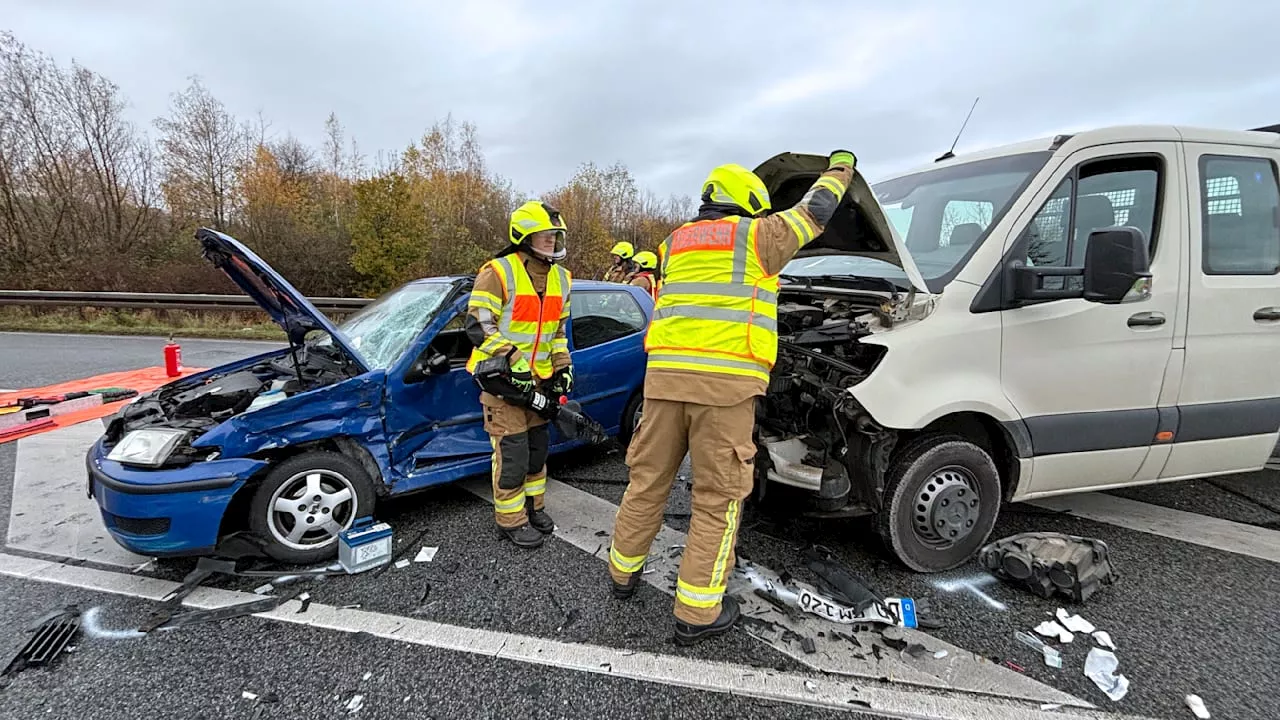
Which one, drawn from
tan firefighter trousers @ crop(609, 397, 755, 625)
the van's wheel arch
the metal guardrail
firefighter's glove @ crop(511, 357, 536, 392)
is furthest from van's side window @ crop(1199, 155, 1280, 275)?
the metal guardrail

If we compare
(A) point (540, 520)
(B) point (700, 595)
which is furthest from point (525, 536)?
(B) point (700, 595)

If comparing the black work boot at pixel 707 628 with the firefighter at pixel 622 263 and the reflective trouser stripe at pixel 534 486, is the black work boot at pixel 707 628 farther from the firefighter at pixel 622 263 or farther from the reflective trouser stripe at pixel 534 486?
the firefighter at pixel 622 263

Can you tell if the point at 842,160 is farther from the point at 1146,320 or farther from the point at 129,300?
the point at 129,300

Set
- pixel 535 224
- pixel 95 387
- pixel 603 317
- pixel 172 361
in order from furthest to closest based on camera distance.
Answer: pixel 172 361, pixel 95 387, pixel 603 317, pixel 535 224

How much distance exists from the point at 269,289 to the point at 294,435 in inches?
34.4

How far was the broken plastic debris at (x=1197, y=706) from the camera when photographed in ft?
6.33

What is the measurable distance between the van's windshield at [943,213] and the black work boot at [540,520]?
212 centimetres

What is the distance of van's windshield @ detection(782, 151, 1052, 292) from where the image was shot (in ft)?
9.20

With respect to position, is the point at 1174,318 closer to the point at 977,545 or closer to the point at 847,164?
the point at 977,545

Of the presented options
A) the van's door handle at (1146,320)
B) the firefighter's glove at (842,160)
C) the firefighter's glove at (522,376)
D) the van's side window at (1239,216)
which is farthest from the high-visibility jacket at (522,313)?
the van's side window at (1239,216)

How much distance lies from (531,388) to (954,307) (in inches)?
84.1

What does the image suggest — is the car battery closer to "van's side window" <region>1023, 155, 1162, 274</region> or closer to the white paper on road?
the white paper on road

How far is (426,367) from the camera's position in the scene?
3.31 metres

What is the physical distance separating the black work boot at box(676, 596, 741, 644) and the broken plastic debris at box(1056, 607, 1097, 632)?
141cm
